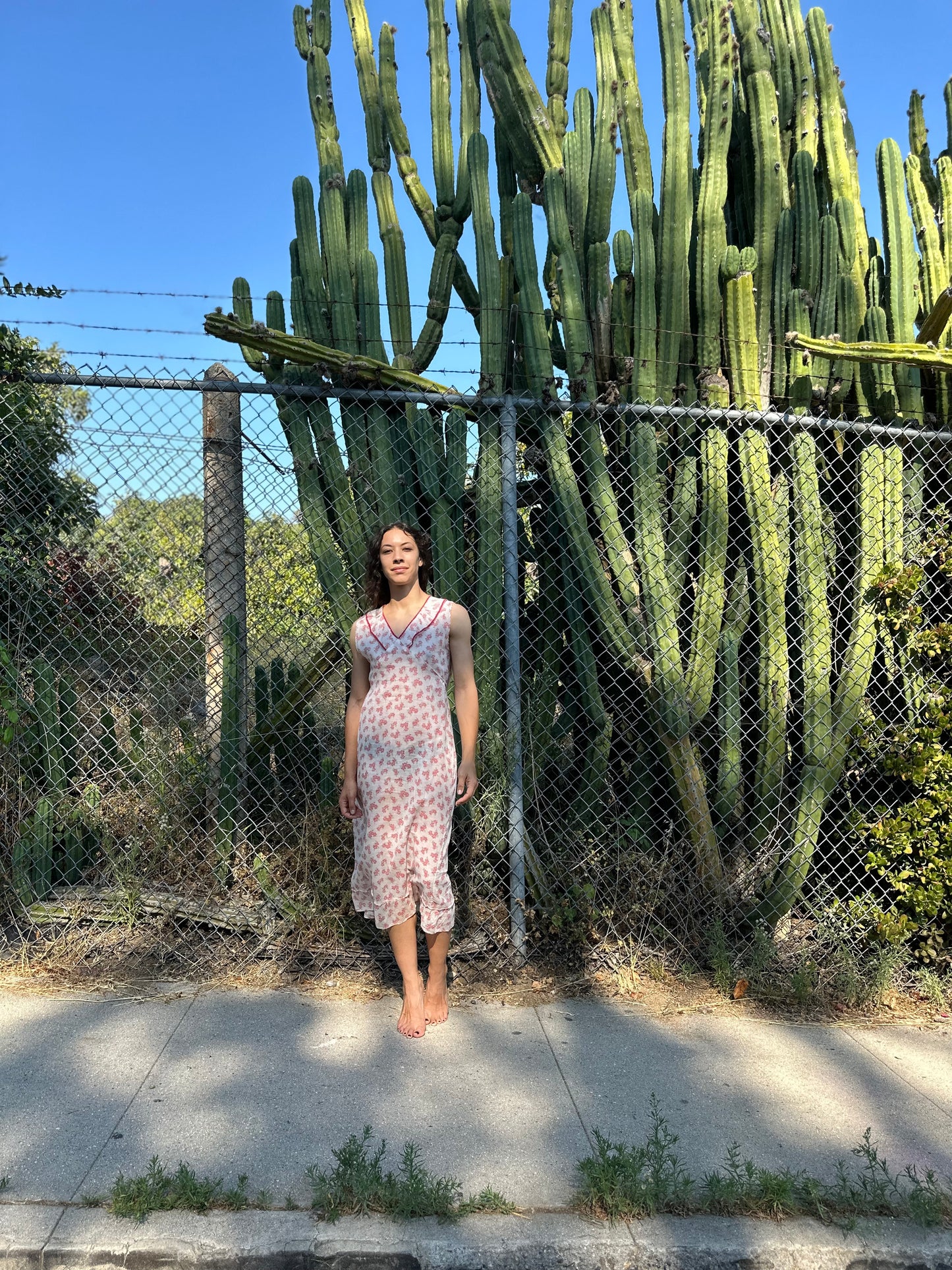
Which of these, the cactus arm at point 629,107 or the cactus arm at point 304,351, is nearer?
the cactus arm at point 304,351

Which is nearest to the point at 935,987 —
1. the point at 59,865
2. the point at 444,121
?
the point at 59,865

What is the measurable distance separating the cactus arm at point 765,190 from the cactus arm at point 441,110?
1.44 m

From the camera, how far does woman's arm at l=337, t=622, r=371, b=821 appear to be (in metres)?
3.71

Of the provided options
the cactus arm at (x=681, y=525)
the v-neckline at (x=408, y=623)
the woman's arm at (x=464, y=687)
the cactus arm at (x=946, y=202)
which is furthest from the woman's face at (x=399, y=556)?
the cactus arm at (x=946, y=202)

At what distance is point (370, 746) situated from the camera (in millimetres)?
3570

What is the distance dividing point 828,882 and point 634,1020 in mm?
1352

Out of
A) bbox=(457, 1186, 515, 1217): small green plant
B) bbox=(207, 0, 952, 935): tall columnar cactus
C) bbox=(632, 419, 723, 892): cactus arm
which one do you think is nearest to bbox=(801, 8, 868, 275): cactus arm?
bbox=(207, 0, 952, 935): tall columnar cactus

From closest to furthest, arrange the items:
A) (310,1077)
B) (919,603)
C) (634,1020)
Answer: (310,1077), (634,1020), (919,603)

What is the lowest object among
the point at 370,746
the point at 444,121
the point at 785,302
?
the point at 370,746

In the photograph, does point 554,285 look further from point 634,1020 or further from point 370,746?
point 634,1020

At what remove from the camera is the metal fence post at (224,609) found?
4219 millimetres

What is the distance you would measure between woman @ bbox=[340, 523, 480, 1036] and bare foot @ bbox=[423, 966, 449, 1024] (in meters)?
0.08

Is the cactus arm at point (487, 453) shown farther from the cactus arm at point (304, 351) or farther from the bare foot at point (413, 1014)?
the bare foot at point (413, 1014)

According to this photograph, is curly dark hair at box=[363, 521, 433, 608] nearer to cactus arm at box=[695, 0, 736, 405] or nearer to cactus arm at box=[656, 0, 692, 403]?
cactus arm at box=[656, 0, 692, 403]
